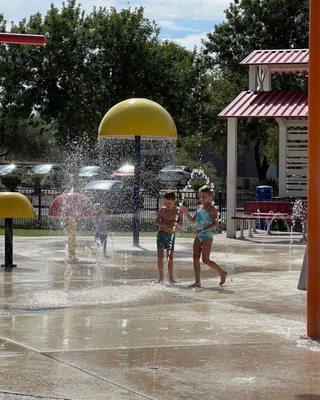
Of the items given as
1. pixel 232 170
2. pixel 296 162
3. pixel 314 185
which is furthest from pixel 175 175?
pixel 314 185

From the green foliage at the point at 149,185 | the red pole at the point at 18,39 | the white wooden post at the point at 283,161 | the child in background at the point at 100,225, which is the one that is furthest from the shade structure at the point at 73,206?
the green foliage at the point at 149,185

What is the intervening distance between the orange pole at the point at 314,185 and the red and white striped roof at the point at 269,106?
12.7 m

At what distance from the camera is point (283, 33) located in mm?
48906

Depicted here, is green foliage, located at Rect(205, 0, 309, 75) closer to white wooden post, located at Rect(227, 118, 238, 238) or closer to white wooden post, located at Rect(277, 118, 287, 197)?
white wooden post, located at Rect(277, 118, 287, 197)

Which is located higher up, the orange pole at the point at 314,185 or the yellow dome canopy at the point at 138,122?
the yellow dome canopy at the point at 138,122

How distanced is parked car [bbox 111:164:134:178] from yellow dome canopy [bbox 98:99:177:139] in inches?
882

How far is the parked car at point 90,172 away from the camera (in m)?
51.8

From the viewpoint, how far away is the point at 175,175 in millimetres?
56812

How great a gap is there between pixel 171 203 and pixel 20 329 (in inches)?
176

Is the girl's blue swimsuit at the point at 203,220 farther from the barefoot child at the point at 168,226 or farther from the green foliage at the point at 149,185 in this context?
the green foliage at the point at 149,185

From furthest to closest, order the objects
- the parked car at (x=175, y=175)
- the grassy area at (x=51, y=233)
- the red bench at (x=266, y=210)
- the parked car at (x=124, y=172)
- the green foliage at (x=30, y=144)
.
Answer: the green foliage at (x=30, y=144) → the parked car at (x=175, y=175) → the parked car at (x=124, y=172) → the grassy area at (x=51, y=233) → the red bench at (x=266, y=210)

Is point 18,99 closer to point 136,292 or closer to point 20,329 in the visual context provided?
point 136,292

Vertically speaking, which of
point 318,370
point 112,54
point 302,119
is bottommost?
point 318,370

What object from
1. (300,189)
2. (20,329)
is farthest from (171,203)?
(300,189)
